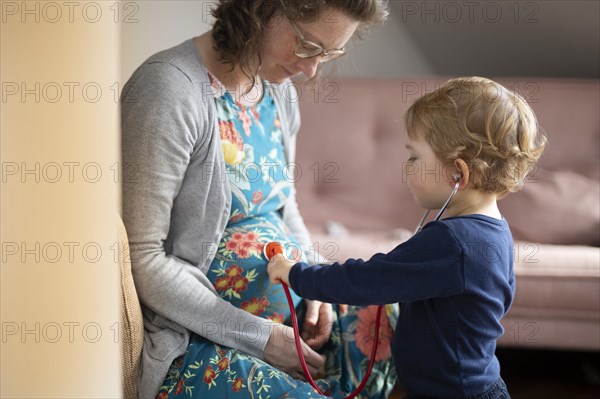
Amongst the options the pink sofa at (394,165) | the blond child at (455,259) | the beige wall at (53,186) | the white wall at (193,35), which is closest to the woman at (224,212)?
the blond child at (455,259)

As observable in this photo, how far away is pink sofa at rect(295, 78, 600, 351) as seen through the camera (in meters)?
2.65

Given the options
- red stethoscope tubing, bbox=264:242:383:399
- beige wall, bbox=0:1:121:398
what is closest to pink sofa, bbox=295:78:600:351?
red stethoscope tubing, bbox=264:242:383:399

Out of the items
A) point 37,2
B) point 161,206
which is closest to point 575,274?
point 161,206

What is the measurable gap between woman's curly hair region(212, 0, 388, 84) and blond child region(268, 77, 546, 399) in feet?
0.95

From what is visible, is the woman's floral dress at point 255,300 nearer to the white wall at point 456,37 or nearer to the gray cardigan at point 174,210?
the gray cardigan at point 174,210

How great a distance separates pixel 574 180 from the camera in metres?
2.72

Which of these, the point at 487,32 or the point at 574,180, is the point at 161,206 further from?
the point at 487,32

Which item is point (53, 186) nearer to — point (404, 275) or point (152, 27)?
point (404, 275)

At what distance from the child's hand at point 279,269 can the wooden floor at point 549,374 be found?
0.98 metres

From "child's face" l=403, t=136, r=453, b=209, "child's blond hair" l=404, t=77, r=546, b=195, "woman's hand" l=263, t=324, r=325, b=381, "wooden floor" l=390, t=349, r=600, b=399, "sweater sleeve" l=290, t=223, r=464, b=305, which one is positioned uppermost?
"child's blond hair" l=404, t=77, r=546, b=195

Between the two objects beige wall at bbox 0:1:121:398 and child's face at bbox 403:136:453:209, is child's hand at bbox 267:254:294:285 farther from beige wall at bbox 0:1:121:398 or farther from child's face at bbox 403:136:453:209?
beige wall at bbox 0:1:121:398

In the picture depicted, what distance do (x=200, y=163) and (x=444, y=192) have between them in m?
0.48

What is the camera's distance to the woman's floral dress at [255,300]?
4.92ft

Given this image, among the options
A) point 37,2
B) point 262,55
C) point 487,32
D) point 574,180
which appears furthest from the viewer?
point 487,32
